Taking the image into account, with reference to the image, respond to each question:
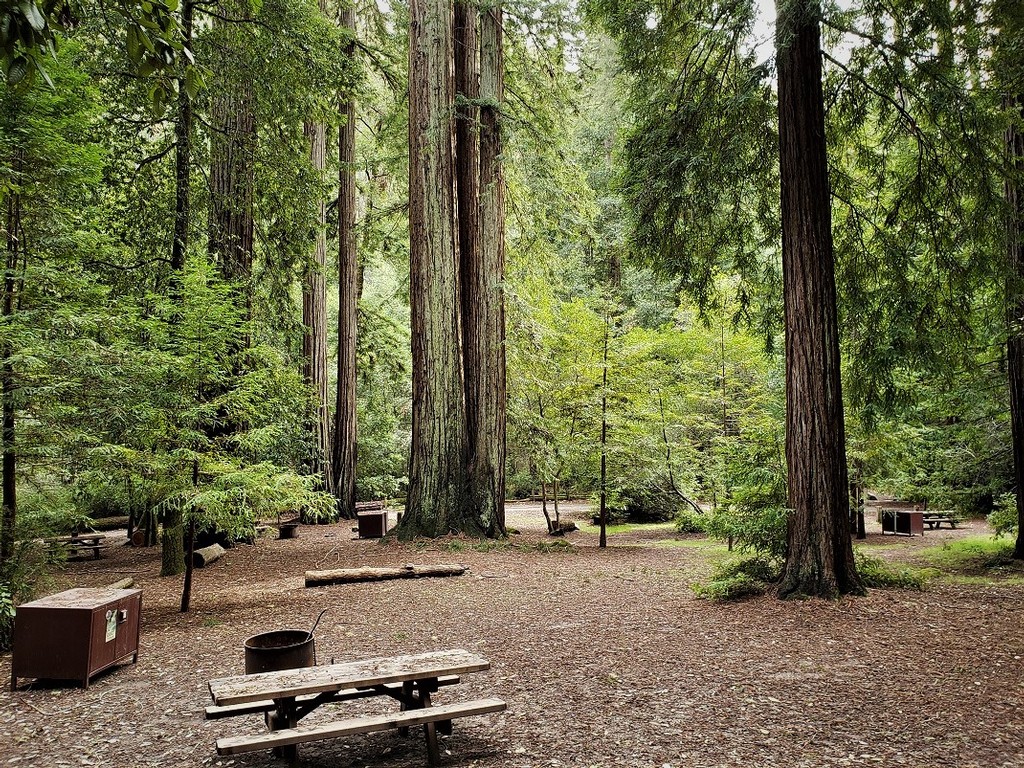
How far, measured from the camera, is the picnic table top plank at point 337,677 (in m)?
3.63

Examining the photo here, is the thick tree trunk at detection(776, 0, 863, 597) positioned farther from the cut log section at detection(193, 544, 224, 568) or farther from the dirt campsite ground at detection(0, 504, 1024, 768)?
the cut log section at detection(193, 544, 224, 568)

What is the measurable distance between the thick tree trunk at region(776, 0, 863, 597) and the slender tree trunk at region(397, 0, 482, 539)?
6091 mm

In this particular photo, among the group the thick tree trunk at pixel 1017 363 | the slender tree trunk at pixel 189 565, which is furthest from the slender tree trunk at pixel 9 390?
the thick tree trunk at pixel 1017 363

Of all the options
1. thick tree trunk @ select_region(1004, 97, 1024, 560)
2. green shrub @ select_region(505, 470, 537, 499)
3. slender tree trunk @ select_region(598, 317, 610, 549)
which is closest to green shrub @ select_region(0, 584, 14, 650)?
slender tree trunk @ select_region(598, 317, 610, 549)

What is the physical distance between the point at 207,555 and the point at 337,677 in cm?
888

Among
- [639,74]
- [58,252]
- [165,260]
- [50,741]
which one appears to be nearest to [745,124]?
[639,74]

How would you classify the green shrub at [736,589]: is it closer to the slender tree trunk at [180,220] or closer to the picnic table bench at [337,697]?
the picnic table bench at [337,697]

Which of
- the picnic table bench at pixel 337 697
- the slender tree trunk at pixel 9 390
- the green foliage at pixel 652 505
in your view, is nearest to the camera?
the picnic table bench at pixel 337 697

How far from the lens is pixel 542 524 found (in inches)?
757

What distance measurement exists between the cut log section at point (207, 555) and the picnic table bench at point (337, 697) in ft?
25.8

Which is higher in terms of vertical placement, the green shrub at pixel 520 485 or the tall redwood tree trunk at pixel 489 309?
the tall redwood tree trunk at pixel 489 309

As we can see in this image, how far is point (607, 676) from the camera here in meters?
5.40

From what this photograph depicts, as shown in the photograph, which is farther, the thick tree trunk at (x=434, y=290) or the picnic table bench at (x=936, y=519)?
the picnic table bench at (x=936, y=519)

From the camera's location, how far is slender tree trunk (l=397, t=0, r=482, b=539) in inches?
479
